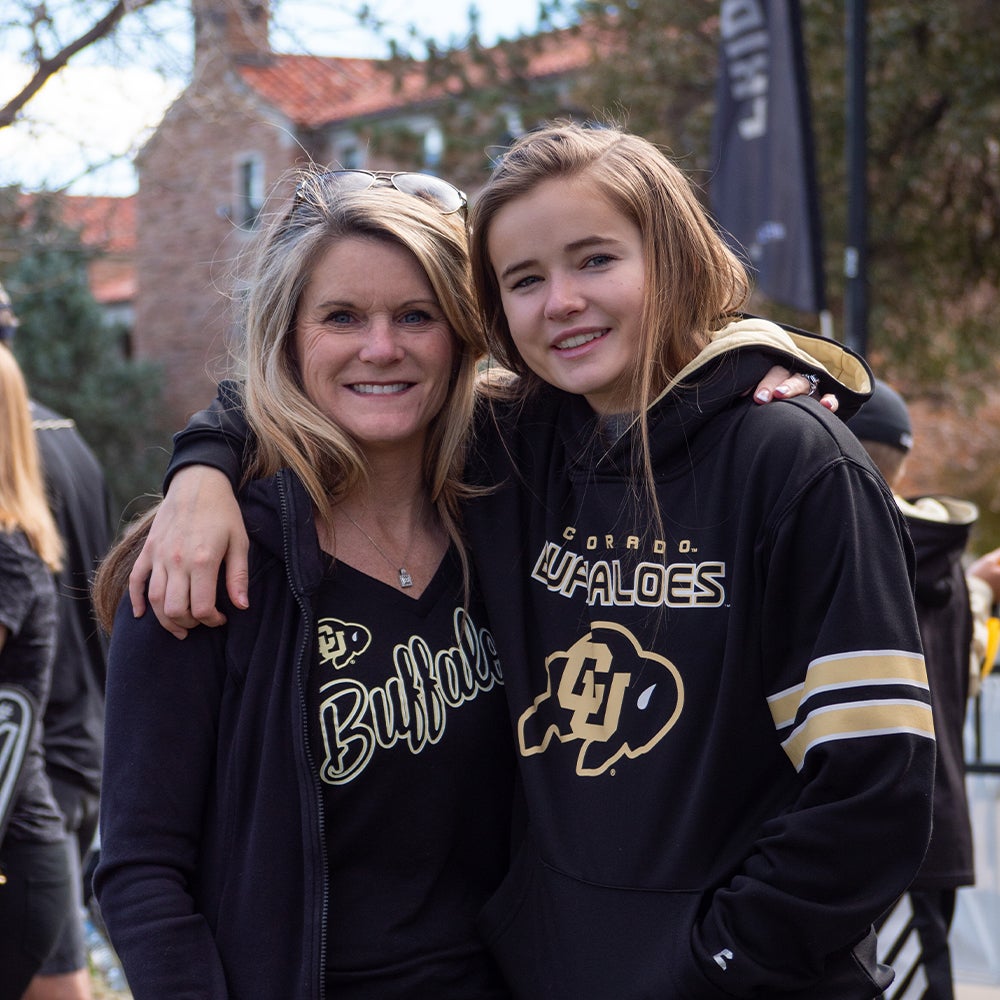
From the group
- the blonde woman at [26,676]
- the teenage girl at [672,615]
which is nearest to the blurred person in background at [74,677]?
the blonde woman at [26,676]

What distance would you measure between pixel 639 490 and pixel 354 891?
804mm

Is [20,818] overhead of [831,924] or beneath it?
beneath

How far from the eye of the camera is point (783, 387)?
199 cm

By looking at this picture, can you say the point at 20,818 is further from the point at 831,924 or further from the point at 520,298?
the point at 831,924

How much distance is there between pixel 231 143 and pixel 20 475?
80.2 feet

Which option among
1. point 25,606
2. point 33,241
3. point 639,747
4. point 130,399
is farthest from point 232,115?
point 130,399

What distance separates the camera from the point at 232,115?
8125mm

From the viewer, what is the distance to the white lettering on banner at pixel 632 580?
1.93 metres

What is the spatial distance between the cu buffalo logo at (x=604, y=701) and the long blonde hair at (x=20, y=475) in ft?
5.88

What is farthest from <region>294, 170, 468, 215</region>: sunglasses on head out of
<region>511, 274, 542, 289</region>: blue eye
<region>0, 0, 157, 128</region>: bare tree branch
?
<region>0, 0, 157, 128</region>: bare tree branch

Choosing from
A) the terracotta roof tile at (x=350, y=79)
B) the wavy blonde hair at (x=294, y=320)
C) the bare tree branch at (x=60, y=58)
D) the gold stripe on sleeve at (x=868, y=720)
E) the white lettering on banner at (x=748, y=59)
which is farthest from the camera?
the terracotta roof tile at (x=350, y=79)

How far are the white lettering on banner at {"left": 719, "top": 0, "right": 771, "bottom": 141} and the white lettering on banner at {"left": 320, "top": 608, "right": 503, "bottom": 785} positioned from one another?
5458 mm

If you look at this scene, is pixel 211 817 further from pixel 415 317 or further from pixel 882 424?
pixel 882 424

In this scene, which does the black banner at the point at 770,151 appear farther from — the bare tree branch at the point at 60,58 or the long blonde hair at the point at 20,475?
the long blonde hair at the point at 20,475
